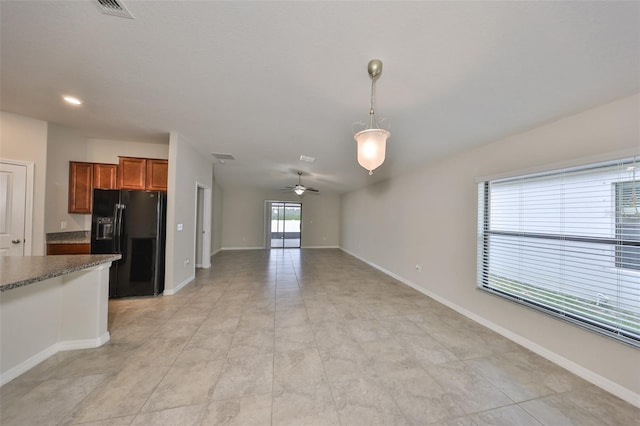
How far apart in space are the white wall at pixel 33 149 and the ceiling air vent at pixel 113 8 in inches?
133

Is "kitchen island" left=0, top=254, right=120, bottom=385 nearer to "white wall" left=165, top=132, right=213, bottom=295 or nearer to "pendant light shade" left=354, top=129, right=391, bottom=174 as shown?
"white wall" left=165, top=132, right=213, bottom=295

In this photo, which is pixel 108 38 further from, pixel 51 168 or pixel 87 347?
pixel 51 168

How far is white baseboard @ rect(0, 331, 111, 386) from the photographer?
5.80 feet

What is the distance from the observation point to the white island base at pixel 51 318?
1784 millimetres

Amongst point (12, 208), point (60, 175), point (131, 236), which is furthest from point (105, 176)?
point (131, 236)

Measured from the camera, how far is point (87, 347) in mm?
2223

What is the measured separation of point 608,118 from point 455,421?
9.07 ft

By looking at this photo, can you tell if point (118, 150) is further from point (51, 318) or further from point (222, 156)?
point (51, 318)

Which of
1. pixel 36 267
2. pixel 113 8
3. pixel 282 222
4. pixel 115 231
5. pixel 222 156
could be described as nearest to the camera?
pixel 113 8

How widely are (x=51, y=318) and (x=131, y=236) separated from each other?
63.1 inches

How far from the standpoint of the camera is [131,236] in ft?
11.6

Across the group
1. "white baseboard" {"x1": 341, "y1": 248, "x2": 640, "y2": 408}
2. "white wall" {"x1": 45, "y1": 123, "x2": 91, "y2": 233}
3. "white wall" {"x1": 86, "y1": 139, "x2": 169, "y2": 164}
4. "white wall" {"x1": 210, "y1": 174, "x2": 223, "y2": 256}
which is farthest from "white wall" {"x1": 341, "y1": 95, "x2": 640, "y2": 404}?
"white wall" {"x1": 45, "y1": 123, "x2": 91, "y2": 233}

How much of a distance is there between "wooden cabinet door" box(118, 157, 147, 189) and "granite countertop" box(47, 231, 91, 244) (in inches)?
43.7

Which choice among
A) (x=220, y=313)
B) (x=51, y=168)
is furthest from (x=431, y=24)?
(x=51, y=168)
